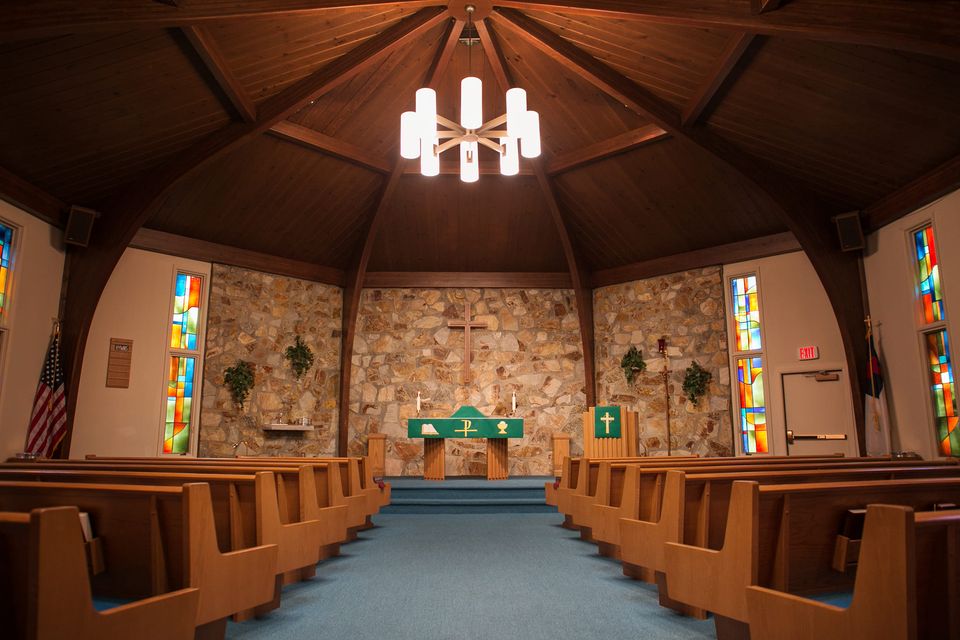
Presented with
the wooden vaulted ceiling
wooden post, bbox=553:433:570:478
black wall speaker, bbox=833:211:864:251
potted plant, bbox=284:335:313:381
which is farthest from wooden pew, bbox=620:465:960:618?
potted plant, bbox=284:335:313:381

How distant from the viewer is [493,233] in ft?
33.7

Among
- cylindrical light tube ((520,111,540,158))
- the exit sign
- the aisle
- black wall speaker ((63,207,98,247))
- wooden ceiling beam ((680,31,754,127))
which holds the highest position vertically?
wooden ceiling beam ((680,31,754,127))

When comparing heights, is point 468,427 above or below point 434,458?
above

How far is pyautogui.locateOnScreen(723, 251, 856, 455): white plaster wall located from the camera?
313 inches

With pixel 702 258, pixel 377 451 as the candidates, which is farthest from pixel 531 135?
pixel 377 451

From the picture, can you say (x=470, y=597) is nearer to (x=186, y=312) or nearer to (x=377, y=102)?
(x=377, y=102)

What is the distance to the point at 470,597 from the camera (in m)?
3.44

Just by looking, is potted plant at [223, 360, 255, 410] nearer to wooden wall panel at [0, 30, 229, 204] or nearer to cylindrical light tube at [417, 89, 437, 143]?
wooden wall panel at [0, 30, 229, 204]

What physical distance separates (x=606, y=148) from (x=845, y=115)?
2936 mm

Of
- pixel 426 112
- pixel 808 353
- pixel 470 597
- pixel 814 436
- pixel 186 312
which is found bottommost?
pixel 470 597

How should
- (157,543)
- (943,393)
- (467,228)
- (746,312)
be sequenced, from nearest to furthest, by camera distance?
(157,543)
(943,393)
(746,312)
(467,228)

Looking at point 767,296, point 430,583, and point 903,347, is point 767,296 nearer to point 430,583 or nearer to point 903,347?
point 903,347

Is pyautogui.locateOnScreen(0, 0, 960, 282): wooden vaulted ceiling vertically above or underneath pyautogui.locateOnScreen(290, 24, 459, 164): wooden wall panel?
underneath

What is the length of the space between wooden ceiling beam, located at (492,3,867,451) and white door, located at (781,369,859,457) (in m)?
0.48
